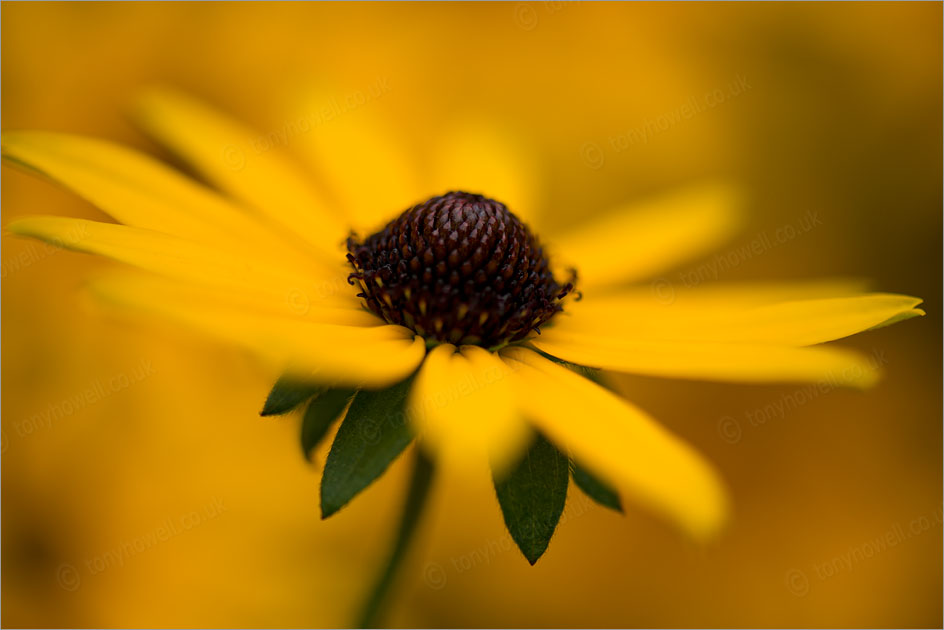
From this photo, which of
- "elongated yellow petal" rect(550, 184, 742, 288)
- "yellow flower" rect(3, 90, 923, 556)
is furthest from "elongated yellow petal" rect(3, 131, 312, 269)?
"elongated yellow petal" rect(550, 184, 742, 288)

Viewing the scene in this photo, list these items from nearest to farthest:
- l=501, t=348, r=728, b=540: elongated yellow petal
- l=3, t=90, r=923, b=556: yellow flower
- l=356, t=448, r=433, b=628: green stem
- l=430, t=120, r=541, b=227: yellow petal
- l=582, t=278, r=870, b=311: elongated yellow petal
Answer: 1. l=501, t=348, r=728, b=540: elongated yellow petal
2. l=3, t=90, r=923, b=556: yellow flower
3. l=356, t=448, r=433, b=628: green stem
4. l=582, t=278, r=870, b=311: elongated yellow petal
5. l=430, t=120, r=541, b=227: yellow petal

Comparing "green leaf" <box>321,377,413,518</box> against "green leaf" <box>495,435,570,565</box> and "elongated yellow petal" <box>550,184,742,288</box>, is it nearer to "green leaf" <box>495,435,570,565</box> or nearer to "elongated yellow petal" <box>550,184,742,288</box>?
"green leaf" <box>495,435,570,565</box>

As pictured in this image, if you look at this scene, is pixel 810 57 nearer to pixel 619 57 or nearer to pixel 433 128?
pixel 619 57

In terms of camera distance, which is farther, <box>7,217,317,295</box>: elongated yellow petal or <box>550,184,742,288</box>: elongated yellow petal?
<box>550,184,742,288</box>: elongated yellow petal

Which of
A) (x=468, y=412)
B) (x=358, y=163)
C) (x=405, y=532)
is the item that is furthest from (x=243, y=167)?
(x=468, y=412)

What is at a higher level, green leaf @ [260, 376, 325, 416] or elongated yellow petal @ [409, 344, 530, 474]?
green leaf @ [260, 376, 325, 416]

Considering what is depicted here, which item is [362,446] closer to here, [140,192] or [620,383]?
[140,192]

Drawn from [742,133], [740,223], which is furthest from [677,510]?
[742,133]

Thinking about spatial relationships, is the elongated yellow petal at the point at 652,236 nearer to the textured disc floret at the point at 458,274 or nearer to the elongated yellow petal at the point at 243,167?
the textured disc floret at the point at 458,274
